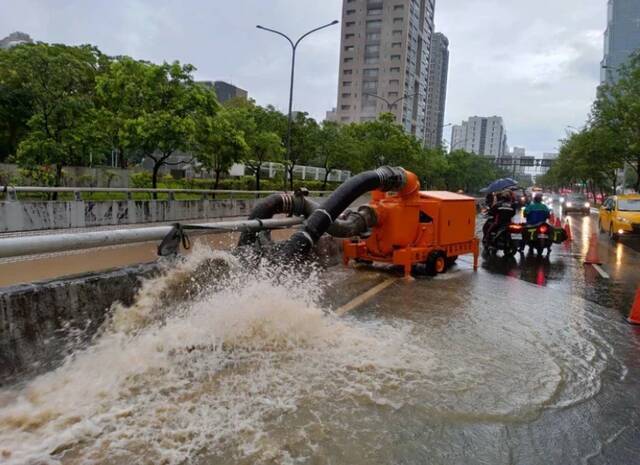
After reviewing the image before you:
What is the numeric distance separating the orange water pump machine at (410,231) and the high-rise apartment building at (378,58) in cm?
9792

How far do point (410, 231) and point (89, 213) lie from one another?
252 inches

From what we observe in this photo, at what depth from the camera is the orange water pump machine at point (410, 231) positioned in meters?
9.65

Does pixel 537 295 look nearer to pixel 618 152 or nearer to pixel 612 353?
pixel 612 353

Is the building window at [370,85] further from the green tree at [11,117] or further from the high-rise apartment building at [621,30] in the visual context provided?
the green tree at [11,117]

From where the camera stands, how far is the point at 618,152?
3503 cm

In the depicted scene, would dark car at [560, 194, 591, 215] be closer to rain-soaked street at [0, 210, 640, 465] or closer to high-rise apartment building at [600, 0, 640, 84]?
rain-soaked street at [0, 210, 640, 465]

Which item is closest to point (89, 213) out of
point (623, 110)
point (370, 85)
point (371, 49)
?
point (623, 110)

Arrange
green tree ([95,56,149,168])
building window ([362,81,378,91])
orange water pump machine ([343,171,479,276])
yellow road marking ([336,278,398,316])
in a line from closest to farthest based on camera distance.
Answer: yellow road marking ([336,278,398,316]) < orange water pump machine ([343,171,479,276]) < green tree ([95,56,149,168]) < building window ([362,81,378,91])

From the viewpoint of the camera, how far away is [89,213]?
10914 millimetres

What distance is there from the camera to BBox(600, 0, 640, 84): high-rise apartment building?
270ft

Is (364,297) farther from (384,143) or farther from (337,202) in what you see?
(384,143)

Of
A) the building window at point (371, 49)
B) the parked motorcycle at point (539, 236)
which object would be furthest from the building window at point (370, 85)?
the parked motorcycle at point (539, 236)

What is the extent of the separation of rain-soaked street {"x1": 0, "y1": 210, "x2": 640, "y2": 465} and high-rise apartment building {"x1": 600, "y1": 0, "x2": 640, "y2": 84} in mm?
88362

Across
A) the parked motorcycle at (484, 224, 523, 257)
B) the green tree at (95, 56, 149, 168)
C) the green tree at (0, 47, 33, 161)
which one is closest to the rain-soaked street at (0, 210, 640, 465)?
the parked motorcycle at (484, 224, 523, 257)
